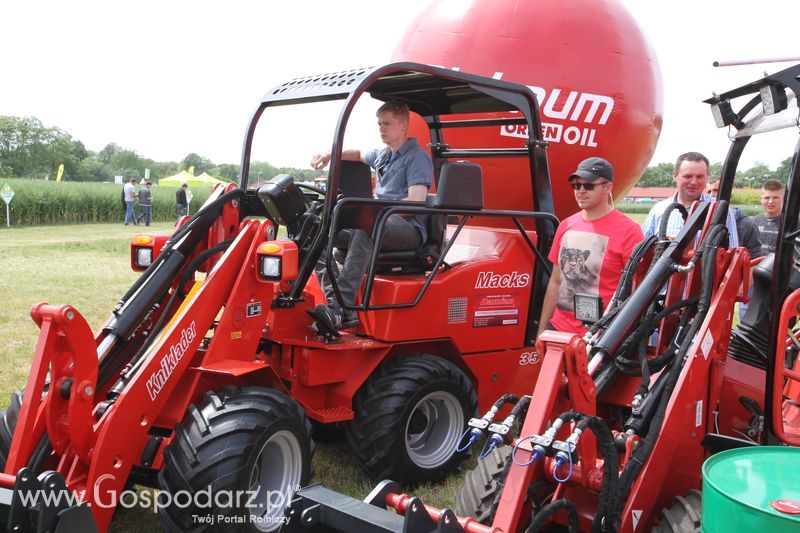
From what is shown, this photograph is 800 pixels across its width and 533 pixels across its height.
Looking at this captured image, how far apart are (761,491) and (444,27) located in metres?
6.11

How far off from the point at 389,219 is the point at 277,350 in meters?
1.06

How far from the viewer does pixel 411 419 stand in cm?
462

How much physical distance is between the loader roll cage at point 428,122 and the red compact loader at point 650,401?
54.2 inches

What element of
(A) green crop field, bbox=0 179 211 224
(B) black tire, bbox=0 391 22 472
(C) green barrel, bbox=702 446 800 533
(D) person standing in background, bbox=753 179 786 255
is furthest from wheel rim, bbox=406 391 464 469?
(A) green crop field, bbox=0 179 211 224

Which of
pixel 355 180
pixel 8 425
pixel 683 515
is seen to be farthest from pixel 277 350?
pixel 683 515

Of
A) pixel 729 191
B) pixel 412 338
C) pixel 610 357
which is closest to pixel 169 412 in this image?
pixel 412 338

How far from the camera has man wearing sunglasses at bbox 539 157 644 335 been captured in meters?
4.04

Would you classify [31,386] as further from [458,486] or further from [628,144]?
[628,144]

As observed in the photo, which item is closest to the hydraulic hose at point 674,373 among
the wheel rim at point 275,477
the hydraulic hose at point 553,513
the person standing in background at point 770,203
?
the hydraulic hose at point 553,513

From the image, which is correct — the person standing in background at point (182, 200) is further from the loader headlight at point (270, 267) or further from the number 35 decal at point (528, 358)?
the loader headlight at point (270, 267)

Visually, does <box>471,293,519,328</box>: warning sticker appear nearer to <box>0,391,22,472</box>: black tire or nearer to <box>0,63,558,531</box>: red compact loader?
<box>0,63,558,531</box>: red compact loader

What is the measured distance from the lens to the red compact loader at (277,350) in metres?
3.21

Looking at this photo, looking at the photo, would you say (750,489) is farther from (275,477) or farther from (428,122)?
(428,122)

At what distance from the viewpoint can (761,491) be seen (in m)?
1.94
